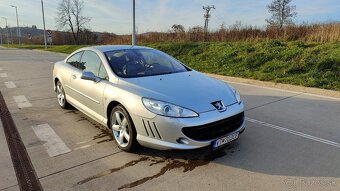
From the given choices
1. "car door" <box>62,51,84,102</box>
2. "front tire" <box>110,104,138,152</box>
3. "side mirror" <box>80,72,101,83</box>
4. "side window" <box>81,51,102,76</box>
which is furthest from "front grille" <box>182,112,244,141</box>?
"car door" <box>62,51,84,102</box>

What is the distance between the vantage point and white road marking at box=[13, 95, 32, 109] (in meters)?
7.04

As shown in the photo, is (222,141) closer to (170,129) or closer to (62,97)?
(170,129)

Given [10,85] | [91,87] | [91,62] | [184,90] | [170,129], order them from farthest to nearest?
[10,85] < [91,62] < [91,87] < [184,90] < [170,129]

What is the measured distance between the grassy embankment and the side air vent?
246 inches

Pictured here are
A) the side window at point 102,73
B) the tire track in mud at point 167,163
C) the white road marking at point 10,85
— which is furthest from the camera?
the white road marking at point 10,85

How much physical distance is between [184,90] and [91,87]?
1727 millimetres

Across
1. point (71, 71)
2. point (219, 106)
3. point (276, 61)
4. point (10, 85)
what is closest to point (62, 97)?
point (71, 71)

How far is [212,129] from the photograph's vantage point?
378 centimetres

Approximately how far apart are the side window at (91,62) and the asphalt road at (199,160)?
3.32ft

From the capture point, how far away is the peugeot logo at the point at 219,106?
384 cm

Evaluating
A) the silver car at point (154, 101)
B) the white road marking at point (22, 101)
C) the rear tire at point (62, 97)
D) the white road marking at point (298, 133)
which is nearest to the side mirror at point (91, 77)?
the silver car at point (154, 101)

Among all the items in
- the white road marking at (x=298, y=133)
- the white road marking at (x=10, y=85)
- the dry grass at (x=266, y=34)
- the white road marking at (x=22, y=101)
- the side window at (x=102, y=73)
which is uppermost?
the dry grass at (x=266, y=34)

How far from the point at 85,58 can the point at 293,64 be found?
7.71m

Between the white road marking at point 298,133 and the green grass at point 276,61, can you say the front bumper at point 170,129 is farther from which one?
the green grass at point 276,61
